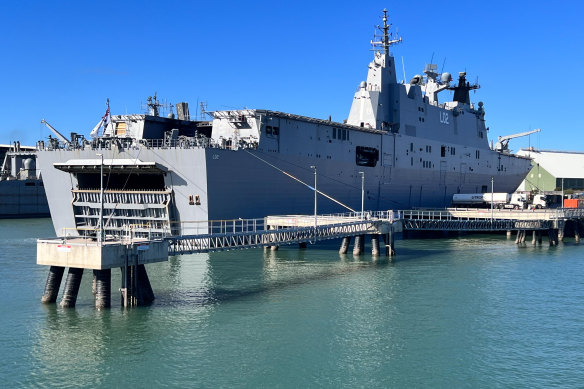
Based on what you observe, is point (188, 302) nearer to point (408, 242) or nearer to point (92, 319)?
point (92, 319)

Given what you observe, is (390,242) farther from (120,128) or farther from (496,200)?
(496,200)

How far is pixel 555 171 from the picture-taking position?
12362 cm

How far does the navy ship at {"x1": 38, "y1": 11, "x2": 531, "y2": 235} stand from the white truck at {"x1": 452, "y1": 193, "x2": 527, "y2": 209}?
660 cm

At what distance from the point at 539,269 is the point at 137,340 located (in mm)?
25094

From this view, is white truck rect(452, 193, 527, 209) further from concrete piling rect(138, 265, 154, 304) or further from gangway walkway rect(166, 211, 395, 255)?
concrete piling rect(138, 265, 154, 304)

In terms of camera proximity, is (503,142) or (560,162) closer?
(503,142)

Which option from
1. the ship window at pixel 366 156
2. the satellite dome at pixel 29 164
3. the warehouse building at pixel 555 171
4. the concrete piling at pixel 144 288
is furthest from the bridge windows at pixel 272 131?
the warehouse building at pixel 555 171

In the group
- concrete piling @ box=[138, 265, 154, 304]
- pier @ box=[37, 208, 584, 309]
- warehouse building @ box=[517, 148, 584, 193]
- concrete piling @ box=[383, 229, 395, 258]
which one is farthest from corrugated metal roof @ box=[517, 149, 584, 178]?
concrete piling @ box=[138, 265, 154, 304]

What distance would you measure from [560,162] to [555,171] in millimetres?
2697

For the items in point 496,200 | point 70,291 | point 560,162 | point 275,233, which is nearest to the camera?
point 70,291

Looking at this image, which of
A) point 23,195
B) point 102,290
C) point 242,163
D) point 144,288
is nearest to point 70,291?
point 102,290

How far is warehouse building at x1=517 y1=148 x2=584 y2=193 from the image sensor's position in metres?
123

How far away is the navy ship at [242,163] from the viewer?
3788cm

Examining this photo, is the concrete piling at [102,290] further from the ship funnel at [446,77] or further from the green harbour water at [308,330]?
the ship funnel at [446,77]
